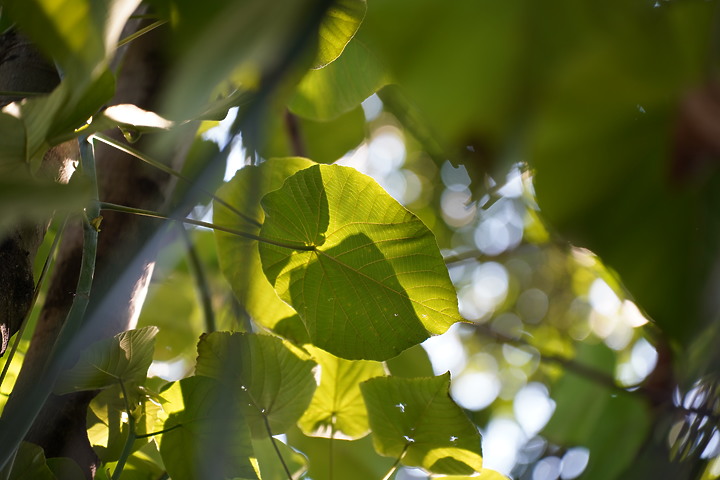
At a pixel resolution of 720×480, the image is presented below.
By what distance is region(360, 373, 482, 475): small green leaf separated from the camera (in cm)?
38

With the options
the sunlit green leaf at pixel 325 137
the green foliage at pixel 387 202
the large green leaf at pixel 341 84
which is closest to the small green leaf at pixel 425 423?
the green foliage at pixel 387 202

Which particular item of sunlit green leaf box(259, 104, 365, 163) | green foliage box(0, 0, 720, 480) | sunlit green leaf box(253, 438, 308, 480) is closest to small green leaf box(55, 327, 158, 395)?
green foliage box(0, 0, 720, 480)

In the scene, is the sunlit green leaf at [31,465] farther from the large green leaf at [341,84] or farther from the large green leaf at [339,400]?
the large green leaf at [341,84]

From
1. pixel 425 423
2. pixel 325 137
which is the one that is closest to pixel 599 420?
pixel 425 423

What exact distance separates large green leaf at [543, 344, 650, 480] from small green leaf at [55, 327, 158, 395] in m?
0.23

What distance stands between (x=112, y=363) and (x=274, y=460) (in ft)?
0.53

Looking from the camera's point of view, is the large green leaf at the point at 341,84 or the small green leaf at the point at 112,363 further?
the large green leaf at the point at 341,84

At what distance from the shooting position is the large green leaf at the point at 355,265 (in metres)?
Answer: 0.35

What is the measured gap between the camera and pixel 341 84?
51 cm

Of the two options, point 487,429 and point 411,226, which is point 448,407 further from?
point 487,429

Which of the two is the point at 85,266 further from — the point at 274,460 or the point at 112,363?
the point at 274,460

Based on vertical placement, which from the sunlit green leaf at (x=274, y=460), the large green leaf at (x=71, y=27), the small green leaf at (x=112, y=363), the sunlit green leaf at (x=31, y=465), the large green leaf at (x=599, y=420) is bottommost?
the sunlit green leaf at (x=274, y=460)

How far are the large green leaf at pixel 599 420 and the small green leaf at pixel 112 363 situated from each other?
0.76 ft

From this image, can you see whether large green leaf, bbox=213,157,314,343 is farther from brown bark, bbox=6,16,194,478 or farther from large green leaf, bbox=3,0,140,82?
large green leaf, bbox=3,0,140,82
